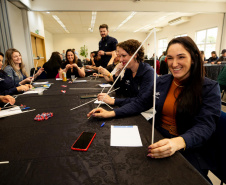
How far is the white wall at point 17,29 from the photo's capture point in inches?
164

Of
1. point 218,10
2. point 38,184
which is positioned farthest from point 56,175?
point 218,10

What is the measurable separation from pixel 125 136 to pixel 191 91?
1.81 feet

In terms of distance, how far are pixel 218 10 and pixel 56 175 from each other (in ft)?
25.8

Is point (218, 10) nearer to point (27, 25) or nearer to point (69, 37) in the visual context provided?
point (27, 25)

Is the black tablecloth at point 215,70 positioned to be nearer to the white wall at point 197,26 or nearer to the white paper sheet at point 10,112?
the white wall at point 197,26

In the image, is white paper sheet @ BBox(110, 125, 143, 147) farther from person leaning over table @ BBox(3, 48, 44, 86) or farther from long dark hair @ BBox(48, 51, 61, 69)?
long dark hair @ BBox(48, 51, 61, 69)

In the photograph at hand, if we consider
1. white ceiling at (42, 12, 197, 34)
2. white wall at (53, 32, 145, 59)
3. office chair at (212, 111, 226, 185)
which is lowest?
office chair at (212, 111, 226, 185)

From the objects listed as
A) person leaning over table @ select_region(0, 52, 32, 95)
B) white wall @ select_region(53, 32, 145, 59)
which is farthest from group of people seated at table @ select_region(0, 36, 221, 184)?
white wall @ select_region(53, 32, 145, 59)

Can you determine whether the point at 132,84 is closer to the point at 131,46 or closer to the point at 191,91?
the point at 131,46

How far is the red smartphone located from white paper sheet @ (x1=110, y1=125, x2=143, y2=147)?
0.13 m

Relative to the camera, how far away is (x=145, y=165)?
0.67 m

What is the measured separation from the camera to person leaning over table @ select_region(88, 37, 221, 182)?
0.90 meters

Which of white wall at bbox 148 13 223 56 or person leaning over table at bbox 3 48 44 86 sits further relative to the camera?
white wall at bbox 148 13 223 56

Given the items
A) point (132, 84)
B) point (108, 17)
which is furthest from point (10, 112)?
point (108, 17)
